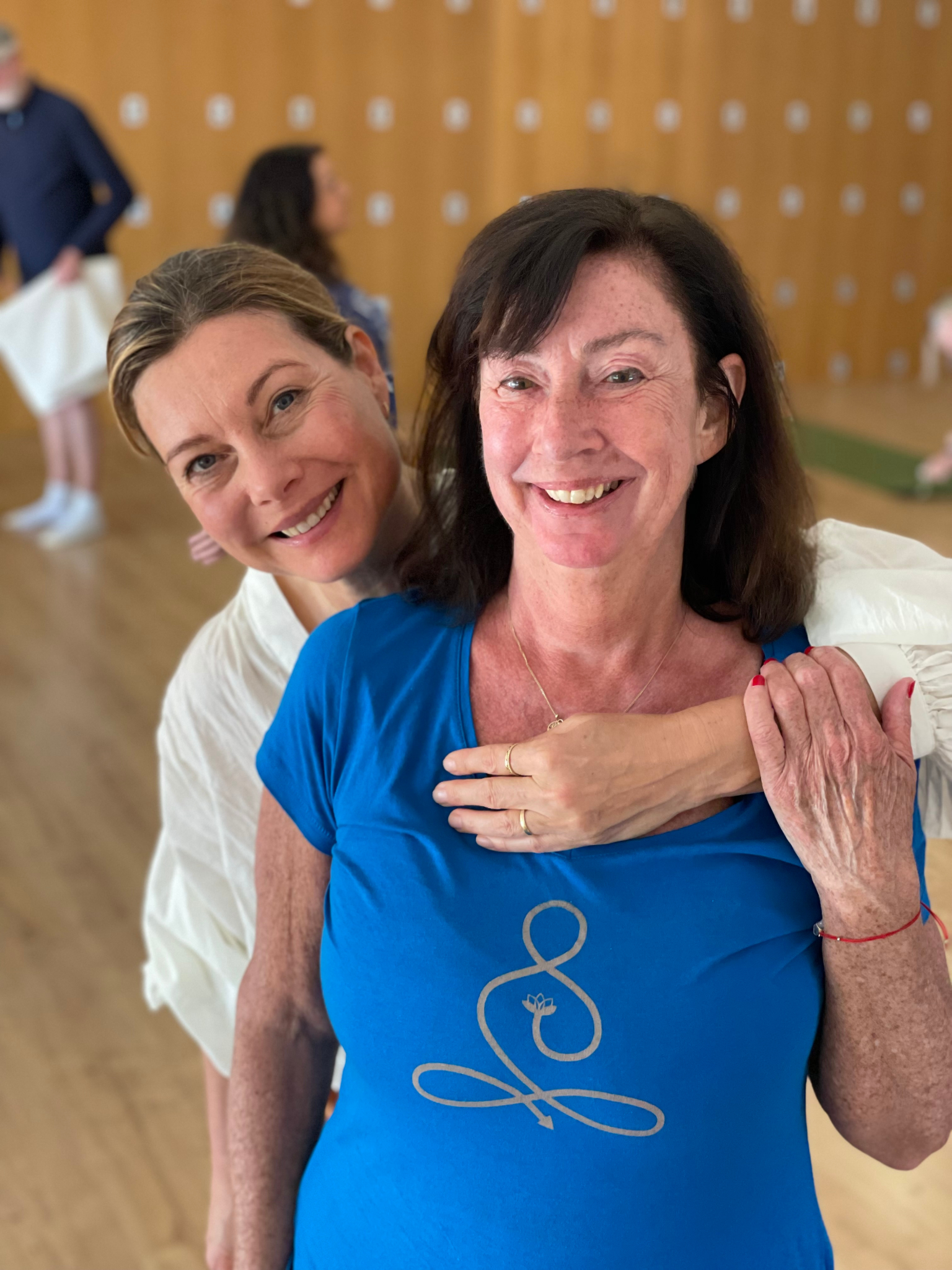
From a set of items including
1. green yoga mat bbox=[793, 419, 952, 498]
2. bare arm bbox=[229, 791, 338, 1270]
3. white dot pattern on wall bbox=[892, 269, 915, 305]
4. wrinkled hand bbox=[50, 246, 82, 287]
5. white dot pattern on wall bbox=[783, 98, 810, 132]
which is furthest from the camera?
white dot pattern on wall bbox=[892, 269, 915, 305]

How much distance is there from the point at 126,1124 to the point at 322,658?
66.7 inches

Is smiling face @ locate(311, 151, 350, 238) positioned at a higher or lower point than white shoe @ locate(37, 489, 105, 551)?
higher

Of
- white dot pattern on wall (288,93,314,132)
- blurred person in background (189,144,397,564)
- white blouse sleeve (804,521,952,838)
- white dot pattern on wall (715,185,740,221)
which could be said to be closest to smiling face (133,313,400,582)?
white blouse sleeve (804,521,952,838)

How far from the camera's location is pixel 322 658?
131cm

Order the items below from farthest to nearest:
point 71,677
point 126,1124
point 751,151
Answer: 1. point 751,151
2. point 71,677
3. point 126,1124

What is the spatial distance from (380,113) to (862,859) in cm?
902

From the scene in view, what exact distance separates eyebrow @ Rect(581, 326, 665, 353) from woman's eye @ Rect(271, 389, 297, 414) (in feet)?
1.47

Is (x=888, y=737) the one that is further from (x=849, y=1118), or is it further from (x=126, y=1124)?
(x=126, y=1124)

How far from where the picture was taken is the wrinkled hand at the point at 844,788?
114 cm

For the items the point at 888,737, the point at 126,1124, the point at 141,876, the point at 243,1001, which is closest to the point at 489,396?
the point at 888,737

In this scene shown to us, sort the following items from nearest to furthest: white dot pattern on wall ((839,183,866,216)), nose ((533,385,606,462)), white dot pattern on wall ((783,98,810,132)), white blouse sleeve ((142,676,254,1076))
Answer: nose ((533,385,606,462)), white blouse sleeve ((142,676,254,1076)), white dot pattern on wall ((783,98,810,132)), white dot pattern on wall ((839,183,866,216))

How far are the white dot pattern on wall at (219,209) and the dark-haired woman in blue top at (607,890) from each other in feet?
26.8

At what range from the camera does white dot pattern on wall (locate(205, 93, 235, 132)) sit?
344 inches

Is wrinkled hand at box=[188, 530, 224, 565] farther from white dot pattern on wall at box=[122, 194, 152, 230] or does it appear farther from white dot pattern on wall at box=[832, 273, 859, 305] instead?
white dot pattern on wall at box=[832, 273, 859, 305]
